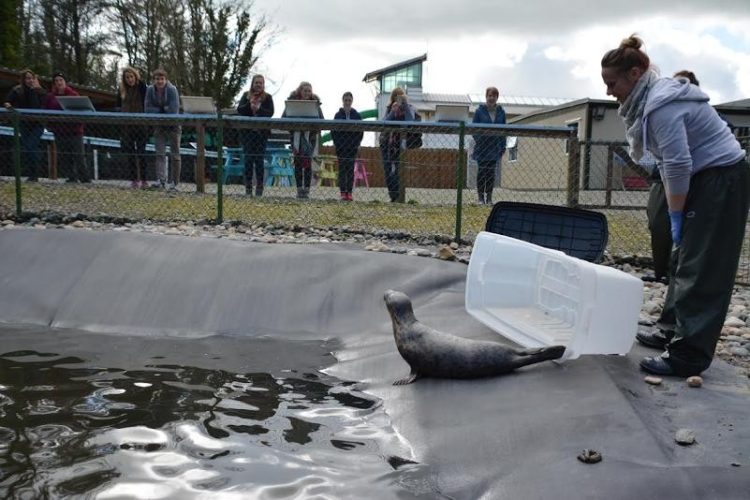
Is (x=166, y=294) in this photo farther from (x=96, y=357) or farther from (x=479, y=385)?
(x=479, y=385)

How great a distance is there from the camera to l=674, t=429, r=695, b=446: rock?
292 cm

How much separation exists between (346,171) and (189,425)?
6.00 m

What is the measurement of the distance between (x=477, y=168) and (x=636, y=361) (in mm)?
5067

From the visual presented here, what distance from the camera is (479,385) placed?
144 inches

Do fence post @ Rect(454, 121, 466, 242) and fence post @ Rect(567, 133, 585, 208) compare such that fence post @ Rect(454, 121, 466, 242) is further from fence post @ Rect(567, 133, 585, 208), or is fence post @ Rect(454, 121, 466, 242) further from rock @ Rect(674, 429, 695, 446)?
rock @ Rect(674, 429, 695, 446)

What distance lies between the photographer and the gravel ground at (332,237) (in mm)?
6012

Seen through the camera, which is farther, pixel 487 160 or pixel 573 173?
pixel 487 160

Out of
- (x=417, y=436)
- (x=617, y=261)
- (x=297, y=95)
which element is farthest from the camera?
(x=297, y=95)

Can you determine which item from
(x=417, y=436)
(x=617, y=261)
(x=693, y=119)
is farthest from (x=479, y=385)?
(x=617, y=261)

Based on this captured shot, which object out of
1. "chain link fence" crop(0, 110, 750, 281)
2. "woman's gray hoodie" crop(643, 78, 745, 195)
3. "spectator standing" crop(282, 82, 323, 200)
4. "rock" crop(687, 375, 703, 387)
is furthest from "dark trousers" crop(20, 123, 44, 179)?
"rock" crop(687, 375, 703, 387)

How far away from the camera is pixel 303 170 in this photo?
8.91 meters

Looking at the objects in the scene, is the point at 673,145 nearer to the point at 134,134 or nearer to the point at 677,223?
the point at 677,223

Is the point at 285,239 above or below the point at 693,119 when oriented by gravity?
below

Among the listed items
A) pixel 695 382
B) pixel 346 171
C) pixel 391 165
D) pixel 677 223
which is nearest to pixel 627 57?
pixel 677 223
